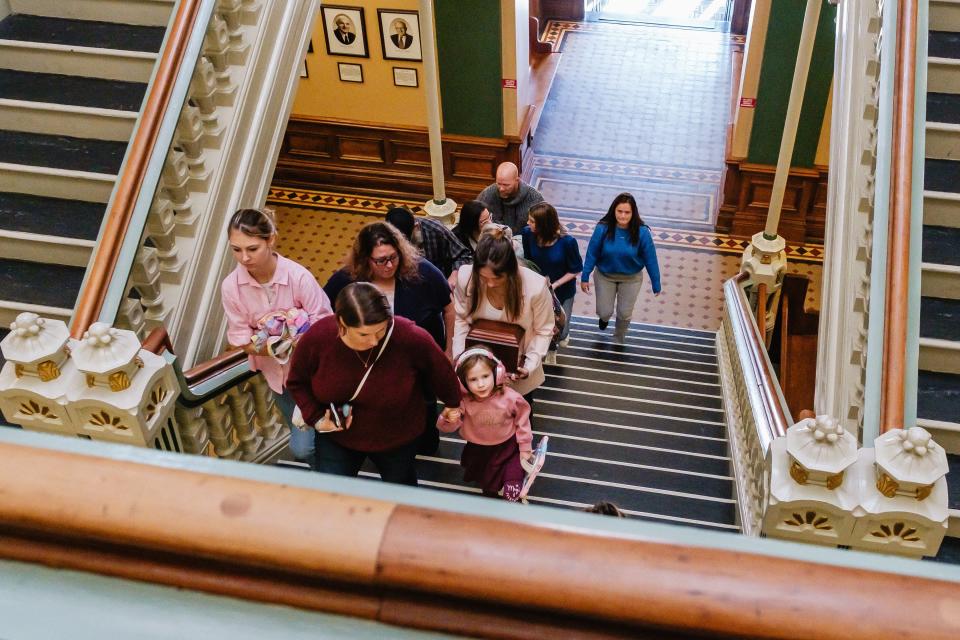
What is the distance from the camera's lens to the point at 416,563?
90 centimetres

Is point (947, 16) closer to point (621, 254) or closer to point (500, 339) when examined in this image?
point (621, 254)

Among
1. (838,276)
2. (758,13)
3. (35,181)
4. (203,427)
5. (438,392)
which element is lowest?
(203,427)

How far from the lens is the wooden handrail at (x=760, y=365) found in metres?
3.70

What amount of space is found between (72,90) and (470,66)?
18.5ft

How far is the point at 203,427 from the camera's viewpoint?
3773mm

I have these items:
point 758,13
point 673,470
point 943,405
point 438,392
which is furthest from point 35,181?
point 758,13

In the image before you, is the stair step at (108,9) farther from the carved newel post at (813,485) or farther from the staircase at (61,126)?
the carved newel post at (813,485)

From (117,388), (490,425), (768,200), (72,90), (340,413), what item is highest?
(72,90)

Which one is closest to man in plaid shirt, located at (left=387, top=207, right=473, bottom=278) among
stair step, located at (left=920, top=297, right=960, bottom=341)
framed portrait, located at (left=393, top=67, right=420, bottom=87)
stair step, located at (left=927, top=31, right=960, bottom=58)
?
stair step, located at (left=920, top=297, right=960, bottom=341)

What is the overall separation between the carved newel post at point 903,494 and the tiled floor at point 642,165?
235 inches

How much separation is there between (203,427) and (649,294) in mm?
6121

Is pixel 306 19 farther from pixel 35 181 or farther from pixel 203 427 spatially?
pixel 203 427

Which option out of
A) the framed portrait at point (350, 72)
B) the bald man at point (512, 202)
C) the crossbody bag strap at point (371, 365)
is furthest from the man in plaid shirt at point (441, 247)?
the framed portrait at point (350, 72)

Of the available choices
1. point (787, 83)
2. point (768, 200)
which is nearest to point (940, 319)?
point (787, 83)
